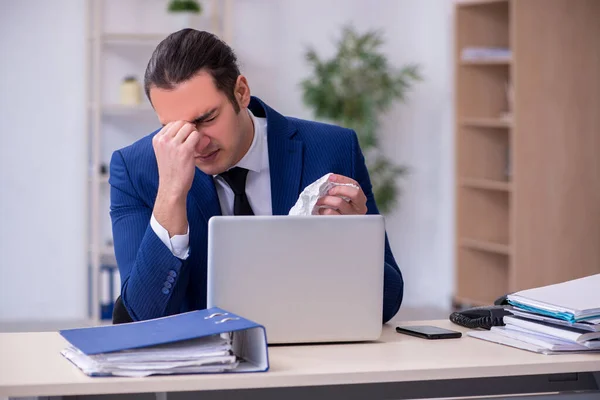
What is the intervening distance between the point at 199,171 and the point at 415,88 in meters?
4.08

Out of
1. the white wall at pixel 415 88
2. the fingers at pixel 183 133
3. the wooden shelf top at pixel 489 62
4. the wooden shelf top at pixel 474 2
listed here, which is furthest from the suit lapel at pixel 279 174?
the white wall at pixel 415 88

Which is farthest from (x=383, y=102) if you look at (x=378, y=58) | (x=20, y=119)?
(x=20, y=119)

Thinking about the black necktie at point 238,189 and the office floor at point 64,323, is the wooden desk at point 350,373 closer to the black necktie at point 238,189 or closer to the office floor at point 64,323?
the black necktie at point 238,189

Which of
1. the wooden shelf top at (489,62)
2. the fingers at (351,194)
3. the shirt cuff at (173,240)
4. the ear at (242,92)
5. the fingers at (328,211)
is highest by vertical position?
the wooden shelf top at (489,62)

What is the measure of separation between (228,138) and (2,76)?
12.7ft

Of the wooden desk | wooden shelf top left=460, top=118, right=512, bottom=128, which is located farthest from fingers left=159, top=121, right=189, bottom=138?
wooden shelf top left=460, top=118, right=512, bottom=128

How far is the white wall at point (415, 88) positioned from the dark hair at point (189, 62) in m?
3.69

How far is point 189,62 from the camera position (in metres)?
2.31

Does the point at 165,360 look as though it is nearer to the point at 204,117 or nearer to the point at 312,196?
the point at 312,196

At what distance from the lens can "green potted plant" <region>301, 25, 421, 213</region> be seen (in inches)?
228

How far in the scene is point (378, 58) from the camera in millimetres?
5832

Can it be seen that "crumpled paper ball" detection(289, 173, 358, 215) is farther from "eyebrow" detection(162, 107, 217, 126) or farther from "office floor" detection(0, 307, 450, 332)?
"office floor" detection(0, 307, 450, 332)

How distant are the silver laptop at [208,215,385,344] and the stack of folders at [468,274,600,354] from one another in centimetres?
32

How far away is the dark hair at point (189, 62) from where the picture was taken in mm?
2287
